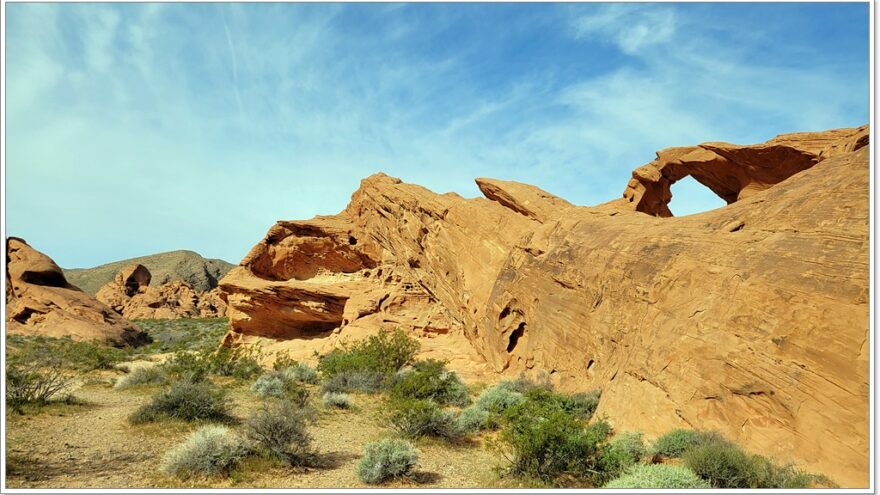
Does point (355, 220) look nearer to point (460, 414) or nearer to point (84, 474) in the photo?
point (460, 414)

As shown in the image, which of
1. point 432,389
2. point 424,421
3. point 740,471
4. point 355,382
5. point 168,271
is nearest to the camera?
point 740,471

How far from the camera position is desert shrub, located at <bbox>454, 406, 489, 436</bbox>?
11.5 metres

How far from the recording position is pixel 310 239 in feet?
89.7

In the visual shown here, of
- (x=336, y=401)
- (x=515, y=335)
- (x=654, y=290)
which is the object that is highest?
(x=654, y=290)

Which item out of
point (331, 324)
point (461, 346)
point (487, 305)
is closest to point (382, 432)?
point (487, 305)

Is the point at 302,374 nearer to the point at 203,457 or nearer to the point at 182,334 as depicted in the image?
the point at 203,457

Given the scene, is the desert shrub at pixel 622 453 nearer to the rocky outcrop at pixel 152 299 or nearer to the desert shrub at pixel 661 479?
the desert shrub at pixel 661 479

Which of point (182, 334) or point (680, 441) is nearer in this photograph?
point (680, 441)

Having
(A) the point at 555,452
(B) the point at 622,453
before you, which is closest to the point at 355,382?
(A) the point at 555,452

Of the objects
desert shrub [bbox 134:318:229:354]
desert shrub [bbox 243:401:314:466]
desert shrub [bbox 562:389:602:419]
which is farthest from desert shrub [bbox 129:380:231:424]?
desert shrub [bbox 134:318:229:354]

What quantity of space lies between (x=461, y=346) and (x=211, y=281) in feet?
301

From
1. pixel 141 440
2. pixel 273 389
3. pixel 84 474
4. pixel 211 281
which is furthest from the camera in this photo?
pixel 211 281

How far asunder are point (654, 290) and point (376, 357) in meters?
9.96

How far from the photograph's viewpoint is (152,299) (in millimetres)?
65375
